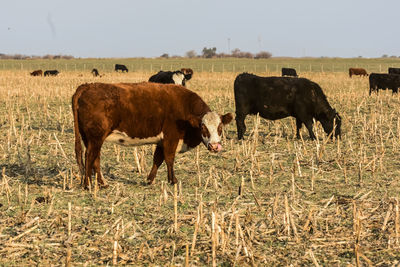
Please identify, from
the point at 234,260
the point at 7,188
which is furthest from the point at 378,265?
the point at 7,188

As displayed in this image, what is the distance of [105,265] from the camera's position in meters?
4.82

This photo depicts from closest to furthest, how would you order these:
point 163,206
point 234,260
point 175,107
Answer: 1. point 234,260
2. point 163,206
3. point 175,107

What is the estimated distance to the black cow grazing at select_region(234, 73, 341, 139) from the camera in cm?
1272

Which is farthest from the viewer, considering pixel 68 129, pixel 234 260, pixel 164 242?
pixel 68 129

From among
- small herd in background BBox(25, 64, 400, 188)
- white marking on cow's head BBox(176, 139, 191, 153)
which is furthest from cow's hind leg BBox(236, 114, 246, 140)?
white marking on cow's head BBox(176, 139, 191, 153)

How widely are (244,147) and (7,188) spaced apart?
4903 mm

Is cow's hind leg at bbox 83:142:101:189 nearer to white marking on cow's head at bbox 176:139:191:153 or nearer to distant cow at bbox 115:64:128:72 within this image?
white marking on cow's head at bbox 176:139:191:153

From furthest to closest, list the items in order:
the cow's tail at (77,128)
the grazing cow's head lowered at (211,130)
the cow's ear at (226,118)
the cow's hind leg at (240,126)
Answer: the cow's hind leg at (240,126)
the cow's ear at (226,118)
the cow's tail at (77,128)
the grazing cow's head lowered at (211,130)

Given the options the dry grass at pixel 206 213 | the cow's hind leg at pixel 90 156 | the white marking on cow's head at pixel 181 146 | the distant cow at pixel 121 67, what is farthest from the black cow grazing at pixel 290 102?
the distant cow at pixel 121 67

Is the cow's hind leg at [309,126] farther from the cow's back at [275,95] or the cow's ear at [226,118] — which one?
the cow's ear at [226,118]

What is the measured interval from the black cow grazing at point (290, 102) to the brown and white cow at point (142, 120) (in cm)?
468

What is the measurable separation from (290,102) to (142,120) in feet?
19.3

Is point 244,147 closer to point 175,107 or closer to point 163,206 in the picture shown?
point 175,107

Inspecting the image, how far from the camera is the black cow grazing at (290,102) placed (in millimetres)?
12719
